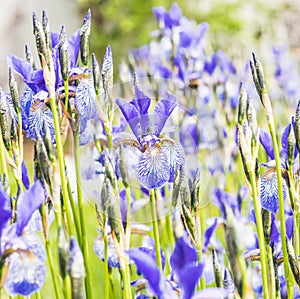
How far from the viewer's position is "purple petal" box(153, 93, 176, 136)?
3.84ft

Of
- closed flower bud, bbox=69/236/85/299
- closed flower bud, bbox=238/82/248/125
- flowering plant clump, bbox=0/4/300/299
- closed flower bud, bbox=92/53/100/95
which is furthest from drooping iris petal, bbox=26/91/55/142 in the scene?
closed flower bud, bbox=69/236/85/299

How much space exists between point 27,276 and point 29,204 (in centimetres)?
8

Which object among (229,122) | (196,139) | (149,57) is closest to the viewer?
(196,139)

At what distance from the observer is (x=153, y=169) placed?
1127 millimetres

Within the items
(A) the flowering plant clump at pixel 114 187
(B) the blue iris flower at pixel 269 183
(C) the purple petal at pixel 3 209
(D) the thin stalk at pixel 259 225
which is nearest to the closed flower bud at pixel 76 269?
(A) the flowering plant clump at pixel 114 187

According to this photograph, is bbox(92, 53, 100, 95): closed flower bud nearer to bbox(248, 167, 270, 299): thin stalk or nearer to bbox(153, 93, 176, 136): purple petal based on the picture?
bbox(153, 93, 176, 136): purple petal

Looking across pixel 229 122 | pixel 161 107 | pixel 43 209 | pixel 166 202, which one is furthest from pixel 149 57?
pixel 43 209

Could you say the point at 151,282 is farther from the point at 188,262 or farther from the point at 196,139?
the point at 196,139

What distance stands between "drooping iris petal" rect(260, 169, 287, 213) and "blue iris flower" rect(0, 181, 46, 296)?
48cm

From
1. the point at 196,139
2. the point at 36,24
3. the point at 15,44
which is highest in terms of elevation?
the point at 15,44

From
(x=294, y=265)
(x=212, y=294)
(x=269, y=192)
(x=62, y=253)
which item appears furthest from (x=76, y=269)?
(x=269, y=192)

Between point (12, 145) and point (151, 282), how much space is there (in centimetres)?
37

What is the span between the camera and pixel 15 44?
8727 millimetres

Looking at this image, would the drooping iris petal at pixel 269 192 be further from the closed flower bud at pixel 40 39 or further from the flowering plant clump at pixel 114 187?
the closed flower bud at pixel 40 39
